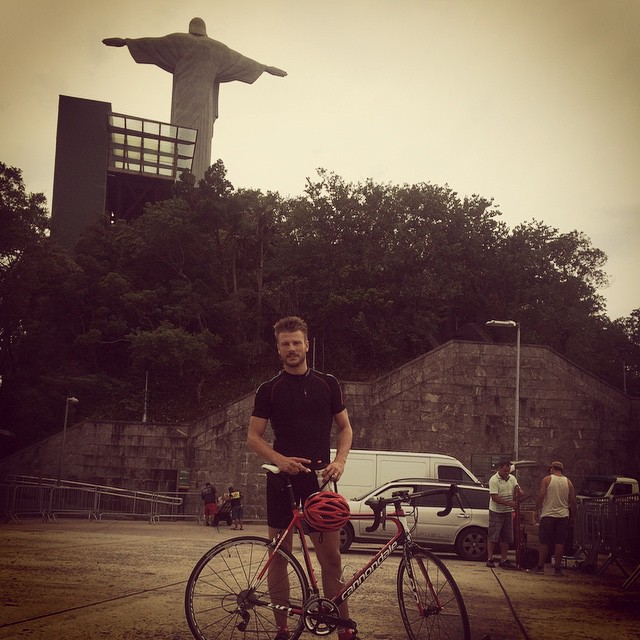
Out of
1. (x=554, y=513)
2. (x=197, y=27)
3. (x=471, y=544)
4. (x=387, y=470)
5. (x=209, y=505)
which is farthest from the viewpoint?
(x=197, y=27)

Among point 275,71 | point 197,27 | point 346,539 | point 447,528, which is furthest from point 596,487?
point 197,27

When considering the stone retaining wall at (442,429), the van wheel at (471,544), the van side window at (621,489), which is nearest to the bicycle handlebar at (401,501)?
the van wheel at (471,544)

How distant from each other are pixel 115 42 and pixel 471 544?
65059mm

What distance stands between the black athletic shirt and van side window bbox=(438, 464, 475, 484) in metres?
18.2

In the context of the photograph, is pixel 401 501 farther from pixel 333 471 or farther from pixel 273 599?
pixel 273 599

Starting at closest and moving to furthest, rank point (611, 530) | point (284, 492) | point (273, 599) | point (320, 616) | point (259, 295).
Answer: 1. point (320, 616)
2. point (273, 599)
3. point (284, 492)
4. point (611, 530)
5. point (259, 295)

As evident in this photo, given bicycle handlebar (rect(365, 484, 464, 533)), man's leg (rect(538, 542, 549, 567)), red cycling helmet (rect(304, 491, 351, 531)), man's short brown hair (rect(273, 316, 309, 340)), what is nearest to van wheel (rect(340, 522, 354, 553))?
man's leg (rect(538, 542, 549, 567))

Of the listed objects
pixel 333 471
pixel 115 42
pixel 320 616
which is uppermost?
pixel 115 42

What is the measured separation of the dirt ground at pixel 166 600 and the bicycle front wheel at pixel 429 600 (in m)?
0.50

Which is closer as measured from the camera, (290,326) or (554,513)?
(290,326)

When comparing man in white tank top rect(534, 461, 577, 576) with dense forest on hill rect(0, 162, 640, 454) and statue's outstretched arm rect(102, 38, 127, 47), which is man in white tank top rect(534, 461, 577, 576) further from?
statue's outstretched arm rect(102, 38, 127, 47)

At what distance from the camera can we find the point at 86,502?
86.6 feet

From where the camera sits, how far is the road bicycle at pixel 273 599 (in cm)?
445

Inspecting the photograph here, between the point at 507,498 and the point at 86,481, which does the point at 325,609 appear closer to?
the point at 507,498
